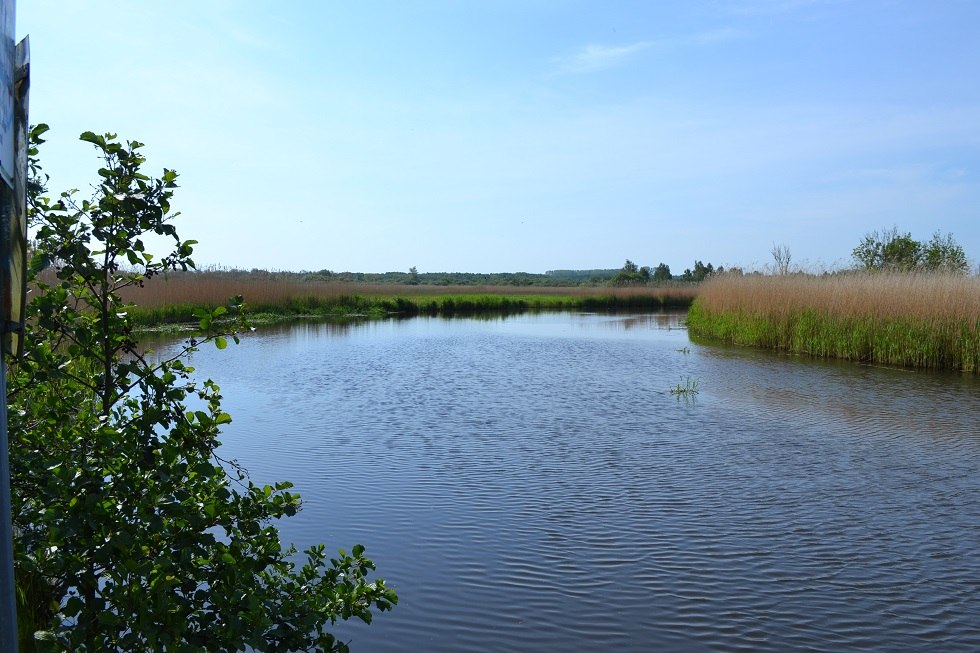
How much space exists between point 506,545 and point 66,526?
378 cm

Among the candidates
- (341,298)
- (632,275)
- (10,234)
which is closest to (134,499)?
(10,234)

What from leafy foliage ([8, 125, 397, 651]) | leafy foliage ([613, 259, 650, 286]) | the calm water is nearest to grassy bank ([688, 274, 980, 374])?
the calm water

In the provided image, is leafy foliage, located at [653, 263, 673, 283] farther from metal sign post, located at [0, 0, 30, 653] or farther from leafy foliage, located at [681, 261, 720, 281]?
metal sign post, located at [0, 0, 30, 653]

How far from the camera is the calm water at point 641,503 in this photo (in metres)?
4.72

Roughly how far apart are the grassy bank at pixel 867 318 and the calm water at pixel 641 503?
3.52ft

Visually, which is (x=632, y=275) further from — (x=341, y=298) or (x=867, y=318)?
(x=867, y=318)

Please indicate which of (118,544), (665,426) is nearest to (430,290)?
(665,426)

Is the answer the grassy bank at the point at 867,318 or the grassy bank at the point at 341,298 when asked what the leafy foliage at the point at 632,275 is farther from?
the grassy bank at the point at 867,318

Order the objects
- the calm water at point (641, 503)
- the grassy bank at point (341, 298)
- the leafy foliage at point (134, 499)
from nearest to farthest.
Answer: the leafy foliage at point (134, 499)
the calm water at point (641, 503)
the grassy bank at point (341, 298)

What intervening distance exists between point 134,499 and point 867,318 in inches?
666

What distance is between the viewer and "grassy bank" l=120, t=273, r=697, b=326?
2694 cm

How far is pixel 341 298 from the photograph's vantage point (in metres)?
38.7

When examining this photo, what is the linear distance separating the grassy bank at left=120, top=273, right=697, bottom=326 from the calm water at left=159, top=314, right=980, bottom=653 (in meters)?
9.60

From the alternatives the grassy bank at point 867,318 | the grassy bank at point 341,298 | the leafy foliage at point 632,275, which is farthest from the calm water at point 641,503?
the leafy foliage at point 632,275
